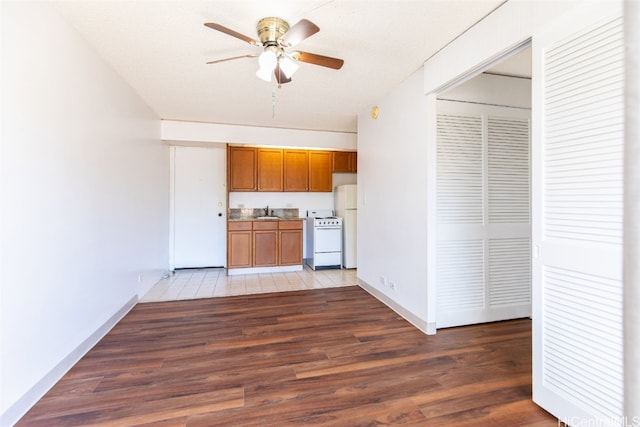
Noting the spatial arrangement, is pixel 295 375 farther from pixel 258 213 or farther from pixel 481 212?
pixel 258 213

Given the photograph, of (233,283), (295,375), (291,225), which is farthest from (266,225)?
(295,375)

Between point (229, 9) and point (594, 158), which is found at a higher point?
point (229, 9)

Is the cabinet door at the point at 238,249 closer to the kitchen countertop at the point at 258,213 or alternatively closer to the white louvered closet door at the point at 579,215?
the kitchen countertop at the point at 258,213

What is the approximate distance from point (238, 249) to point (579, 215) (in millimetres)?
4357

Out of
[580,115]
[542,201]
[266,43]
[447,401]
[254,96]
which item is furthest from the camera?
[254,96]

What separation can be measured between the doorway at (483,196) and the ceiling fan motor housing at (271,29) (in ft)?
5.11

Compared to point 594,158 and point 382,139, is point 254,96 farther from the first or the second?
point 594,158

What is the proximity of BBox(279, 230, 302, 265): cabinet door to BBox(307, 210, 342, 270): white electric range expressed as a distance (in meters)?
0.26

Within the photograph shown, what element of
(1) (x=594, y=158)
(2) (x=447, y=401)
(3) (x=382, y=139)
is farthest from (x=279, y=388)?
(3) (x=382, y=139)

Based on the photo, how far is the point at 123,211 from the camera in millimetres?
2924

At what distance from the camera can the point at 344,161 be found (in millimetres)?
5531

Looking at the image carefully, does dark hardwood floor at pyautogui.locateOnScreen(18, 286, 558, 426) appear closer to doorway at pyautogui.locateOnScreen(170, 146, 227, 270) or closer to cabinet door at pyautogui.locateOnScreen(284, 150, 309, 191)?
doorway at pyautogui.locateOnScreen(170, 146, 227, 270)

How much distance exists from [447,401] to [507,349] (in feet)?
3.20

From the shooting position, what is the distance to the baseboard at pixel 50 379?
59.4 inches
